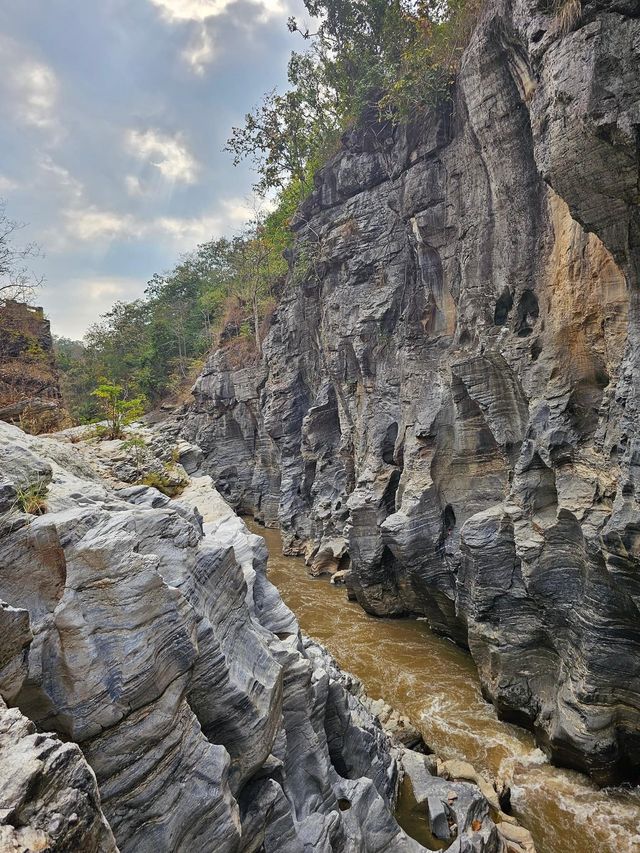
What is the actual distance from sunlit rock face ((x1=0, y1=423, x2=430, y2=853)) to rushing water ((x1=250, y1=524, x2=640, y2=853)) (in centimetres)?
314

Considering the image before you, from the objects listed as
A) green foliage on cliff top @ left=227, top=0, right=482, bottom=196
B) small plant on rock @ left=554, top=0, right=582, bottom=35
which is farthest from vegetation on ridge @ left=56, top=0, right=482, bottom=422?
small plant on rock @ left=554, top=0, right=582, bottom=35

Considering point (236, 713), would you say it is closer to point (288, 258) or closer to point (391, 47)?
point (391, 47)

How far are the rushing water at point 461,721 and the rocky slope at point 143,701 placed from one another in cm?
264

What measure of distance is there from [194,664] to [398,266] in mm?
15356

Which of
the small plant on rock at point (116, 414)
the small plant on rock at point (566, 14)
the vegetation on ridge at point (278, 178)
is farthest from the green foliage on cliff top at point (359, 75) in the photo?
the small plant on rock at point (116, 414)

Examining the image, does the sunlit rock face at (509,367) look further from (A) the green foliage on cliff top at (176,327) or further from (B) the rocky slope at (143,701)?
(A) the green foliage on cliff top at (176,327)

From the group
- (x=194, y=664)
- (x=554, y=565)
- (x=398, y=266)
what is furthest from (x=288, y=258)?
(x=194, y=664)

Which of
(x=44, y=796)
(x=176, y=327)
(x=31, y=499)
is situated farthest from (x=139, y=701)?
(x=176, y=327)

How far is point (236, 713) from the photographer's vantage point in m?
4.76

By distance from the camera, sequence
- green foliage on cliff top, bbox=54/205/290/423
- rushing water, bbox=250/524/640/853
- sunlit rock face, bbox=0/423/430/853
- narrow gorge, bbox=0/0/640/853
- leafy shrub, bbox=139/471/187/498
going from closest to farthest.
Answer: sunlit rock face, bbox=0/423/430/853, narrow gorge, bbox=0/0/640/853, rushing water, bbox=250/524/640/853, leafy shrub, bbox=139/471/187/498, green foliage on cliff top, bbox=54/205/290/423

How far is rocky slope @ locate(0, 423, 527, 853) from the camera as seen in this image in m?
2.60

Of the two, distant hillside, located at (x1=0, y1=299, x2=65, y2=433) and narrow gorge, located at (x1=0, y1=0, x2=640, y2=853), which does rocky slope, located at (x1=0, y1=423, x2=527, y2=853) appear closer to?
narrow gorge, located at (x1=0, y1=0, x2=640, y2=853)

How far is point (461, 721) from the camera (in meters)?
10.0

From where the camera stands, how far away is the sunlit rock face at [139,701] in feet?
8.49
